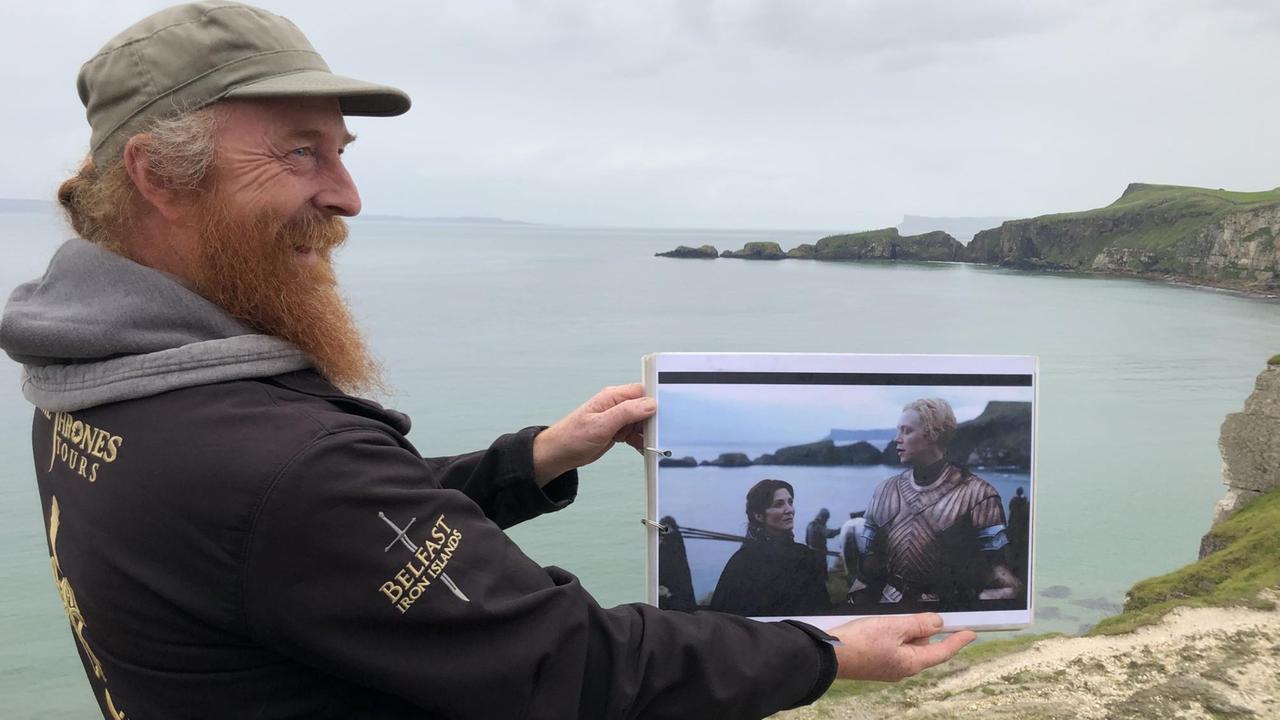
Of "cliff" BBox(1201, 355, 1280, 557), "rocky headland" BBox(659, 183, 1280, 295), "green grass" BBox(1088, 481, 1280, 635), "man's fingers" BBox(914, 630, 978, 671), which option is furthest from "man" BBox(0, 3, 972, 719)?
"rocky headland" BBox(659, 183, 1280, 295)

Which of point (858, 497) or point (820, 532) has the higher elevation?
point (858, 497)

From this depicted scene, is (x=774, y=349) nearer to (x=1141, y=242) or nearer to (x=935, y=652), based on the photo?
(x=935, y=652)

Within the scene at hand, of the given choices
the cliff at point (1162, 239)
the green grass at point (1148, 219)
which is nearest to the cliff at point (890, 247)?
the cliff at point (1162, 239)

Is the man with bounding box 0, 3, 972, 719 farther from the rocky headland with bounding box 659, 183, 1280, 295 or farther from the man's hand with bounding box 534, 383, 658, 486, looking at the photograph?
the rocky headland with bounding box 659, 183, 1280, 295

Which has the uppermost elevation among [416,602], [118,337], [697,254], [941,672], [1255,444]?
[697,254]

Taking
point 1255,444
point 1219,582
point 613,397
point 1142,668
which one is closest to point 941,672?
point 1142,668
